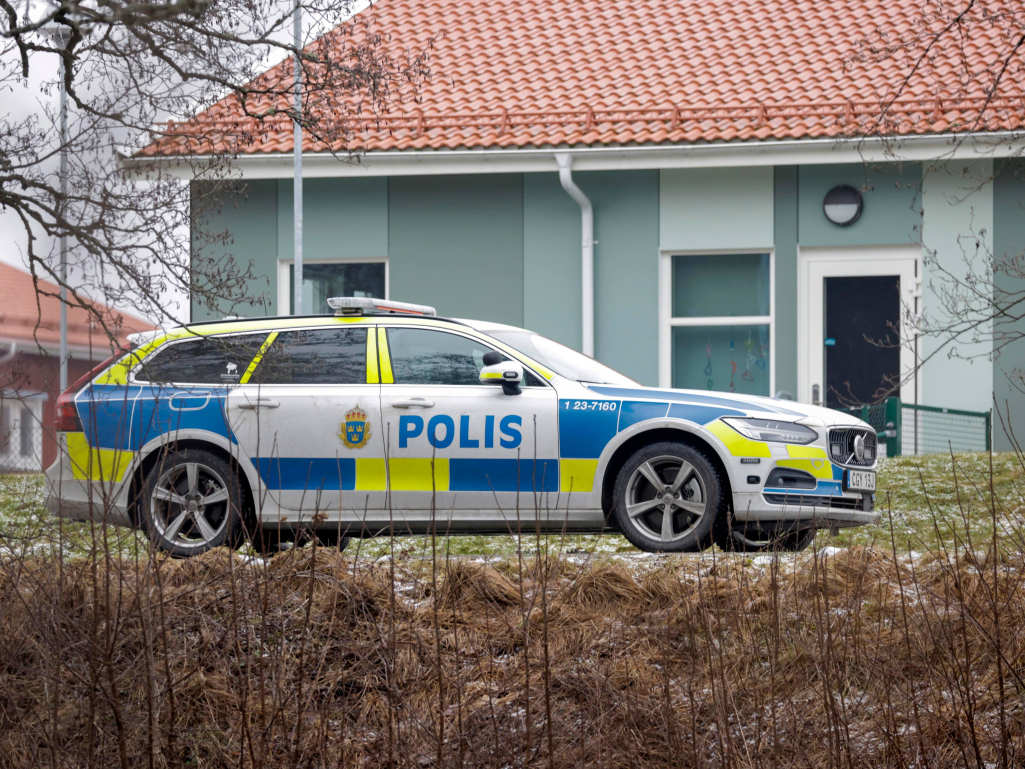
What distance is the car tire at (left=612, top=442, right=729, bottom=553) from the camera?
9055mm

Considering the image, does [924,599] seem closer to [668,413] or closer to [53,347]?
[668,413]

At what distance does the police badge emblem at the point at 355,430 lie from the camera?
31.0 ft

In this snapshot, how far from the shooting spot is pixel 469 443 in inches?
366

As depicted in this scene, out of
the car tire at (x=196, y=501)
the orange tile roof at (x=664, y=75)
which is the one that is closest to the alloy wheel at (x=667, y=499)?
the car tire at (x=196, y=501)

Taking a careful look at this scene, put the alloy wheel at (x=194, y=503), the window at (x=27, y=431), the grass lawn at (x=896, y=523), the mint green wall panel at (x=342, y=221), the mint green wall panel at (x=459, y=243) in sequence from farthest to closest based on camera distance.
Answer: the mint green wall panel at (x=342, y=221)
the mint green wall panel at (x=459, y=243)
the alloy wheel at (x=194, y=503)
the grass lawn at (x=896, y=523)
the window at (x=27, y=431)

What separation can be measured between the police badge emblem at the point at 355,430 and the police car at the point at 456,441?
0.01 metres

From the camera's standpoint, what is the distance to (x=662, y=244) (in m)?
17.2

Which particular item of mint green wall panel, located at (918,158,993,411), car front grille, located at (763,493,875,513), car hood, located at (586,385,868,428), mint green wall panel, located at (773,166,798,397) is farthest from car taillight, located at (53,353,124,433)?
mint green wall panel, located at (918,158,993,411)

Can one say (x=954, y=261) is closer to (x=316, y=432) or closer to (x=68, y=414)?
(x=316, y=432)

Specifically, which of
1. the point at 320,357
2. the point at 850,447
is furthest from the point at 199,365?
the point at 850,447

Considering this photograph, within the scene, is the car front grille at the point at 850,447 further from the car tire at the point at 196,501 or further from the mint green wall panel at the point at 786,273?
the mint green wall panel at the point at 786,273

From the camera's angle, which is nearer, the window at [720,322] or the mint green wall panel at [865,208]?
the mint green wall panel at [865,208]

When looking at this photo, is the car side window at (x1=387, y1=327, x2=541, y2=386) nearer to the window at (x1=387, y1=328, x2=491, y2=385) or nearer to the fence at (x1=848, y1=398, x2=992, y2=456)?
the window at (x1=387, y1=328, x2=491, y2=385)

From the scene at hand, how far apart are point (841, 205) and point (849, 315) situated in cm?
126
